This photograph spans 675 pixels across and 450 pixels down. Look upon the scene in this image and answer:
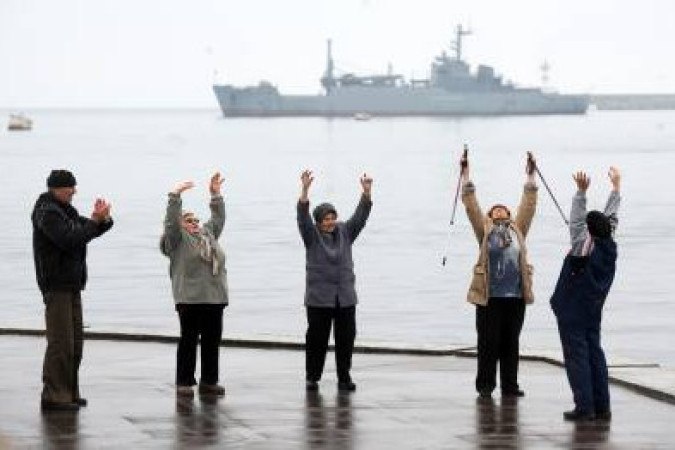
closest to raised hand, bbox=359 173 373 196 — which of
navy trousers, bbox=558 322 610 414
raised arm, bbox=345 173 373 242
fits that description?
raised arm, bbox=345 173 373 242

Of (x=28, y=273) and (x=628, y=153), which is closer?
(x=28, y=273)

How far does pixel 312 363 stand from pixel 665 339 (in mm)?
8688

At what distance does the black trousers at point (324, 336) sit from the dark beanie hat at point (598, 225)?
2.20 metres

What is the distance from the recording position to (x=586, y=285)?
14.0 metres

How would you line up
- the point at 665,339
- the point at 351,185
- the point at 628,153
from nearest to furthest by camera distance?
the point at 665,339, the point at 351,185, the point at 628,153

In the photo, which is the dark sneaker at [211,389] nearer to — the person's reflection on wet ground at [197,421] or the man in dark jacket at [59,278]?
the person's reflection on wet ground at [197,421]

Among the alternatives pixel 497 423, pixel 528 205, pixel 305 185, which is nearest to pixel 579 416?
pixel 497 423

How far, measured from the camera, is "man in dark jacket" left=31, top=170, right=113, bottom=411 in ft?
46.0

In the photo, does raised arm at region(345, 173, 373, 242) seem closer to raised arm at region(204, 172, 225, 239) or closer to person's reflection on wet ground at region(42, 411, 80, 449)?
raised arm at region(204, 172, 225, 239)

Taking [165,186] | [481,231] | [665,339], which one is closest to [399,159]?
[165,186]

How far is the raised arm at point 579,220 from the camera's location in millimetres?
14094

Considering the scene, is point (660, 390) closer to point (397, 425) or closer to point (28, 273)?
point (397, 425)

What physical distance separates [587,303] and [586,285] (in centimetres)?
12

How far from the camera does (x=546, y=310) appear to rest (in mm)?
27984
